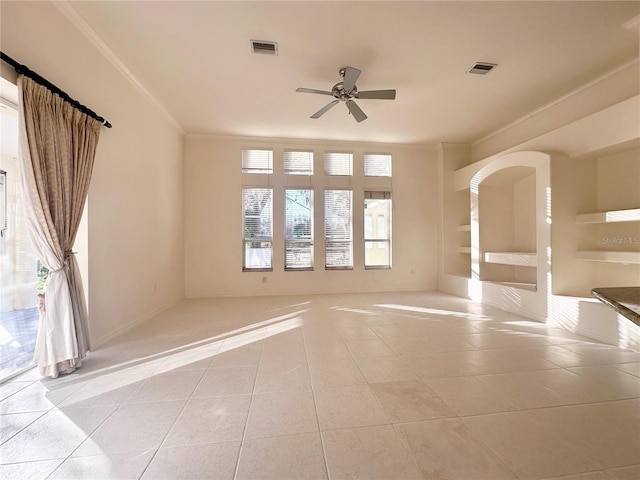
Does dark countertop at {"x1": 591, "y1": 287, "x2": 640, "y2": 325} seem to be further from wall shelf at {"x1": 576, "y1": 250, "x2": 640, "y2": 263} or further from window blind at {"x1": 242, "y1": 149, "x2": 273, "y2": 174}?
window blind at {"x1": 242, "y1": 149, "x2": 273, "y2": 174}

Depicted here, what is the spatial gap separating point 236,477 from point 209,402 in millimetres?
698

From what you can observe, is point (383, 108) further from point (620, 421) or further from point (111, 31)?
point (620, 421)

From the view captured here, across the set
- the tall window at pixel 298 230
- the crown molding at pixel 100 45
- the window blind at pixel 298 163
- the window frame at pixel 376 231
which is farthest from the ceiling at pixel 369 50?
the window frame at pixel 376 231

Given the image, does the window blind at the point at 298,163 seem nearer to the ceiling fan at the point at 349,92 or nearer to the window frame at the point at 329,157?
the window frame at the point at 329,157

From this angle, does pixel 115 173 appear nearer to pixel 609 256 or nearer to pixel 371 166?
pixel 371 166

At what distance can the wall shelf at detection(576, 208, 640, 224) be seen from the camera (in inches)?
115

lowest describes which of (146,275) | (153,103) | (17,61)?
(146,275)

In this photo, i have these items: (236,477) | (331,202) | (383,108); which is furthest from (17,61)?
(331,202)

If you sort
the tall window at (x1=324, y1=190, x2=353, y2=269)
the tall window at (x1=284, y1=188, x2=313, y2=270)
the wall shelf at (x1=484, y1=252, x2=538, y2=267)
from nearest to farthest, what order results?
the wall shelf at (x1=484, y1=252, x2=538, y2=267) < the tall window at (x1=284, y1=188, x2=313, y2=270) < the tall window at (x1=324, y1=190, x2=353, y2=269)

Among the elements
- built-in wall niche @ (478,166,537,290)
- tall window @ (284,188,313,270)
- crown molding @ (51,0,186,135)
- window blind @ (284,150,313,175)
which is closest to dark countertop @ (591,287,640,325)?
built-in wall niche @ (478,166,537,290)

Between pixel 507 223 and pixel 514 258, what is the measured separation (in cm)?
121

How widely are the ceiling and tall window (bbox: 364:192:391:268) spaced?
194 centimetres

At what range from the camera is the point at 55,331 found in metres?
2.17

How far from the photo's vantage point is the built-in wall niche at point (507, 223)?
4.90 metres
